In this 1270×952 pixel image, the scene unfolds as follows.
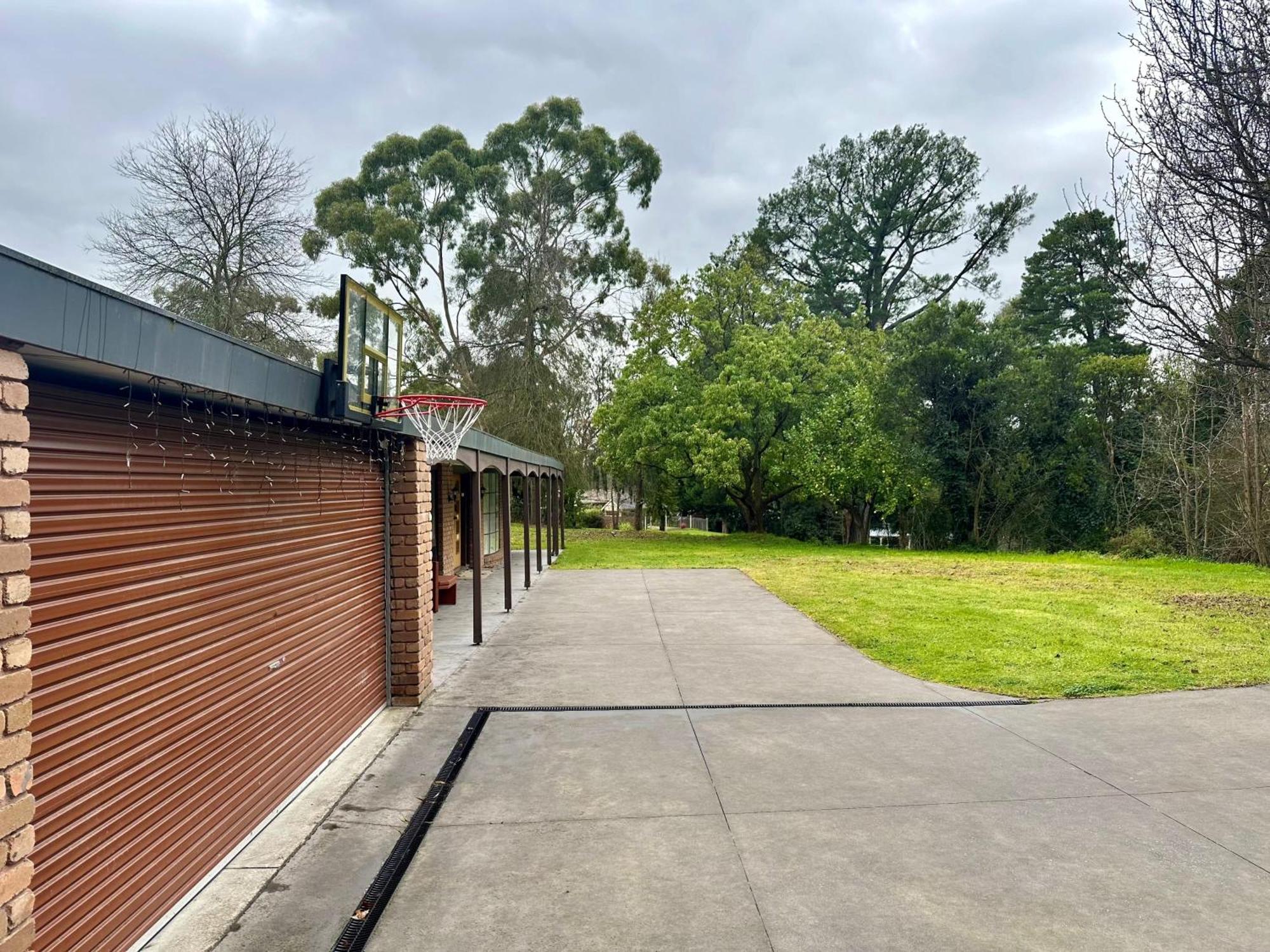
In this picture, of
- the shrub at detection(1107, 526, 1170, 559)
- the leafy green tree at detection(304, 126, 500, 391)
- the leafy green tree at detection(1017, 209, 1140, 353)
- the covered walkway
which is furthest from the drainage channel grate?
the leafy green tree at detection(1017, 209, 1140, 353)

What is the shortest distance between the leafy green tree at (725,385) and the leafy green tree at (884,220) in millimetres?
11486

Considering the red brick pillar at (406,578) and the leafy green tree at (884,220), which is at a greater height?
the leafy green tree at (884,220)

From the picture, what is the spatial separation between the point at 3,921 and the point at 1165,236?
12107 mm

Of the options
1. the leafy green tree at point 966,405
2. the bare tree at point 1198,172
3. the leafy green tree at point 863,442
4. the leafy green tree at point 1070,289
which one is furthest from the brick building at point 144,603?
the leafy green tree at point 1070,289

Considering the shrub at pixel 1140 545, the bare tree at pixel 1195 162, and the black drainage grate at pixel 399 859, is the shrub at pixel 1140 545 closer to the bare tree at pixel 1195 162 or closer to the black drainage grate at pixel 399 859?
the bare tree at pixel 1195 162

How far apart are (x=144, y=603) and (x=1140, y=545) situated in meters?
22.9

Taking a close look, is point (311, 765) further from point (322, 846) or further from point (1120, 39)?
point (1120, 39)

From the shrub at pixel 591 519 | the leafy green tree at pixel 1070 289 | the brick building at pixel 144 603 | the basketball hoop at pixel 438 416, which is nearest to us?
the brick building at pixel 144 603

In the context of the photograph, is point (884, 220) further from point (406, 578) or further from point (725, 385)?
point (406, 578)

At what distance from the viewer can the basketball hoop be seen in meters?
5.67

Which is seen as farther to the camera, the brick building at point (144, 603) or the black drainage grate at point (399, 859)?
the black drainage grate at point (399, 859)

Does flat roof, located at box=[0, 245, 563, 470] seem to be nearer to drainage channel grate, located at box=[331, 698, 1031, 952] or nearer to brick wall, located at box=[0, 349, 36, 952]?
brick wall, located at box=[0, 349, 36, 952]

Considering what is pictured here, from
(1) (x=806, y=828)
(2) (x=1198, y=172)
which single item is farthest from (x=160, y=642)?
(2) (x=1198, y=172)

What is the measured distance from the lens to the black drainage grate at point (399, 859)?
317cm
